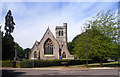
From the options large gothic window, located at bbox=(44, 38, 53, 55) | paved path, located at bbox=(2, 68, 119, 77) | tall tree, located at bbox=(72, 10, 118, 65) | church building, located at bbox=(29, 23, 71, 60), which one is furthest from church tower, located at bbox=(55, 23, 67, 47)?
paved path, located at bbox=(2, 68, 119, 77)

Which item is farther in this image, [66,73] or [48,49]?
[48,49]

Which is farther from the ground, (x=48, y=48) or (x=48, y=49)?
(x=48, y=48)

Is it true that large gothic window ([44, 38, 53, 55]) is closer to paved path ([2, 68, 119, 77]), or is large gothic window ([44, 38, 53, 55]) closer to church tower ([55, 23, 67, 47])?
church tower ([55, 23, 67, 47])

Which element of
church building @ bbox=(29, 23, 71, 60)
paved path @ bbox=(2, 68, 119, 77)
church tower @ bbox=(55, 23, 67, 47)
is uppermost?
church tower @ bbox=(55, 23, 67, 47)

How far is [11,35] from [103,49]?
4063 cm

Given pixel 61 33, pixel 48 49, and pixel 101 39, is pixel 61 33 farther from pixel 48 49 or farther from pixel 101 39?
pixel 101 39

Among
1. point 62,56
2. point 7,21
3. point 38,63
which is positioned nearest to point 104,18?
point 38,63

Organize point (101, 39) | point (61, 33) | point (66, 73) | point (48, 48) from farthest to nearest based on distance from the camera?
point (61, 33), point (48, 48), point (101, 39), point (66, 73)

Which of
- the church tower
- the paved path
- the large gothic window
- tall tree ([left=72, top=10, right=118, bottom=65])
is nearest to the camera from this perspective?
the paved path

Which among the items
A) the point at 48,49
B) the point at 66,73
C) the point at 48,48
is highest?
the point at 48,48

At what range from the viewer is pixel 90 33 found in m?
28.0

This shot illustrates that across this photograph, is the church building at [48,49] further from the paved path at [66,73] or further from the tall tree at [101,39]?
the paved path at [66,73]

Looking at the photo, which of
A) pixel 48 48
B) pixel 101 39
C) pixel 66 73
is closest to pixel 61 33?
pixel 48 48

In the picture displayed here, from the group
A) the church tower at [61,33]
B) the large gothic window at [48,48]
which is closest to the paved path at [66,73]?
the large gothic window at [48,48]
